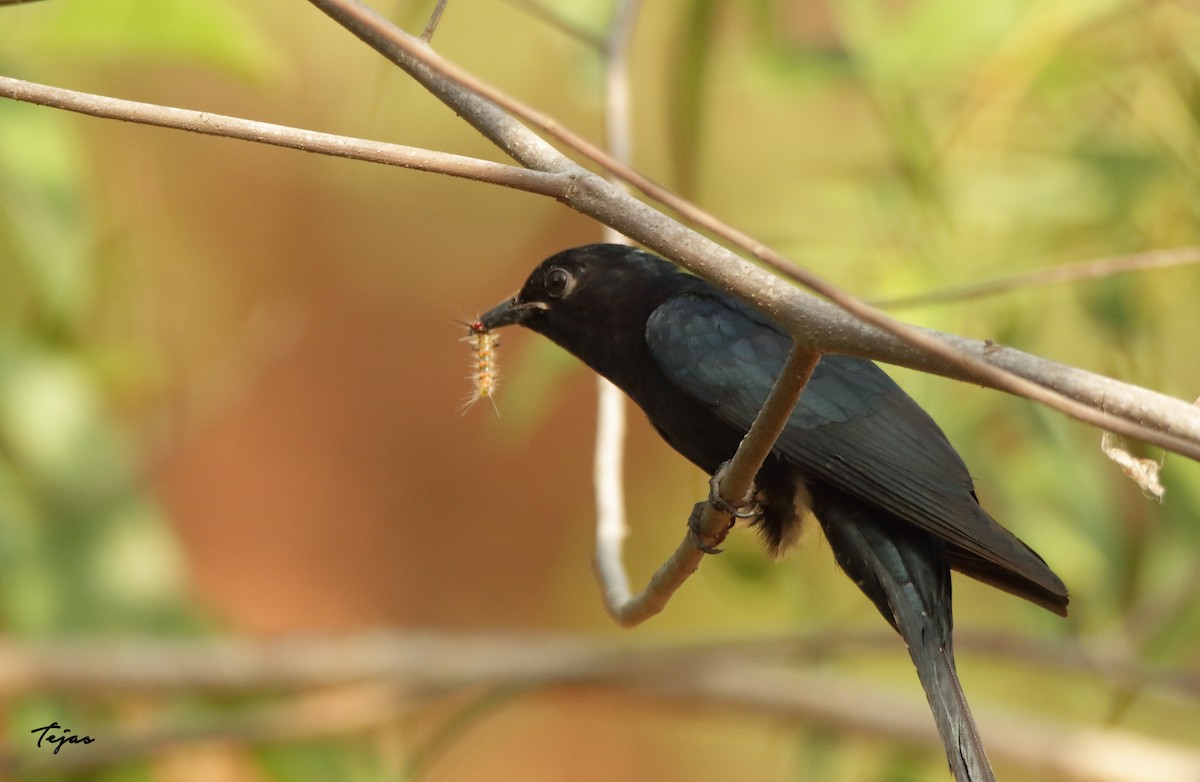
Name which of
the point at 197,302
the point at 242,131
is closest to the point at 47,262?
the point at 197,302

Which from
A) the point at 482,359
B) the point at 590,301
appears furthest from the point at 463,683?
the point at 590,301

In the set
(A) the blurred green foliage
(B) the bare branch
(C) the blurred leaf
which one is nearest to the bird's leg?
(B) the bare branch

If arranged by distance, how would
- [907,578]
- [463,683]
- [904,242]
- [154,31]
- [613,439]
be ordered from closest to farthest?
1. [907,578]
2. [613,439]
3. [904,242]
4. [154,31]
5. [463,683]

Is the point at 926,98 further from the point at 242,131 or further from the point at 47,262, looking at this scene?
the point at 242,131

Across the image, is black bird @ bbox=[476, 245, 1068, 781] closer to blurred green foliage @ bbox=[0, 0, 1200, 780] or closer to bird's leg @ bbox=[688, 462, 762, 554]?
bird's leg @ bbox=[688, 462, 762, 554]

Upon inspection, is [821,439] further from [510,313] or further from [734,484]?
[510,313]

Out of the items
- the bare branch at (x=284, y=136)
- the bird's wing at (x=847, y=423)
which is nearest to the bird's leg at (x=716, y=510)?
the bird's wing at (x=847, y=423)

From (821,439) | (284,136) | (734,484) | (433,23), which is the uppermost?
(433,23)
